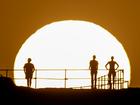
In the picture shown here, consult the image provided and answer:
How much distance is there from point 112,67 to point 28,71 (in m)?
3.12

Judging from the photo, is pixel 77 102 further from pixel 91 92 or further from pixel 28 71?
pixel 28 71

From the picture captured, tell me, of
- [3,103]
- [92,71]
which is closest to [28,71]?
[92,71]

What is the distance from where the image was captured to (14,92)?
1199cm

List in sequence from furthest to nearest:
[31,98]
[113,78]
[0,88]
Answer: [113,78]
[31,98]
[0,88]

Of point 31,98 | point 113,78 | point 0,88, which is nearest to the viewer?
point 0,88

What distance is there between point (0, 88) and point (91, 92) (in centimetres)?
245

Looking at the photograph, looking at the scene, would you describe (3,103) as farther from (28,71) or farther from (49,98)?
(28,71)

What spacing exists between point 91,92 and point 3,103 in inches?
91.7

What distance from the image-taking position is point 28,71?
21.6 metres

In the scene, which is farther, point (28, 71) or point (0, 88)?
point (28, 71)

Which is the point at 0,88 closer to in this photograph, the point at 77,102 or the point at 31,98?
the point at 31,98

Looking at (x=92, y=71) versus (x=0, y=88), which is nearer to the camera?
(x=0, y=88)

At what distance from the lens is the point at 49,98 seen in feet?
41.8

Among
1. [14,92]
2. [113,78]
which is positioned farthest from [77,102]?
[113,78]
